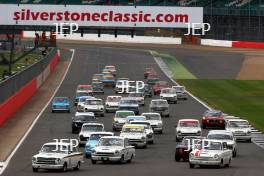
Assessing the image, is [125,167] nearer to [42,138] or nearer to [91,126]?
[91,126]

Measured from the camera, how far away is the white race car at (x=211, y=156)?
42906 millimetres

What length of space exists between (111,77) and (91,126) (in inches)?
2114

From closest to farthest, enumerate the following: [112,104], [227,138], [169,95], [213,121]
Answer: [227,138], [213,121], [112,104], [169,95]

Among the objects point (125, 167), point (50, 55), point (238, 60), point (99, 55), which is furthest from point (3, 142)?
point (99, 55)

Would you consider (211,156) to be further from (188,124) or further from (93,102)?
(93,102)

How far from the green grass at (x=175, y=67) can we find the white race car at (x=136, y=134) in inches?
2564

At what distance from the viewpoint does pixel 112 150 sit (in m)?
44.4

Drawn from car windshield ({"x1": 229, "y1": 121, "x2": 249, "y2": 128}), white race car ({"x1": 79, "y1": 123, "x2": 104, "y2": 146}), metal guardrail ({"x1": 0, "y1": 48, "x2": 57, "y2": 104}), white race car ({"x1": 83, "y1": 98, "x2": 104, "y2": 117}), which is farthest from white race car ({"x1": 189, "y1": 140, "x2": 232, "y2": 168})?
white race car ({"x1": 83, "y1": 98, "x2": 104, "y2": 117})

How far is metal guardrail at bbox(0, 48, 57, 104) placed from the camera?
67.0 m

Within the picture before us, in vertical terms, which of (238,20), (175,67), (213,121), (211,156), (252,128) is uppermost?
(238,20)

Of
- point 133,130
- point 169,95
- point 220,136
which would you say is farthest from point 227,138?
point 169,95

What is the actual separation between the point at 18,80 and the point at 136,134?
26.6 meters

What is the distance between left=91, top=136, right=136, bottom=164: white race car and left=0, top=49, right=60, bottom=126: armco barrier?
20811mm

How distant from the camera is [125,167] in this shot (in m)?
43.1
